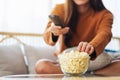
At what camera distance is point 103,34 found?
1435 millimetres

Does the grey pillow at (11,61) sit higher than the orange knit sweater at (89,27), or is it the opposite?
the orange knit sweater at (89,27)

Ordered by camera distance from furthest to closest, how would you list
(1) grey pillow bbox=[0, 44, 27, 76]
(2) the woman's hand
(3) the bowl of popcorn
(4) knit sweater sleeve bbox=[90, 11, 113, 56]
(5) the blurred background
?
(5) the blurred background
(1) grey pillow bbox=[0, 44, 27, 76]
(4) knit sweater sleeve bbox=[90, 11, 113, 56]
(2) the woman's hand
(3) the bowl of popcorn

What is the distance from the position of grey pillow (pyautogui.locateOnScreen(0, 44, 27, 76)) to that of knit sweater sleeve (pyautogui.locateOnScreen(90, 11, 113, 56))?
787 mm

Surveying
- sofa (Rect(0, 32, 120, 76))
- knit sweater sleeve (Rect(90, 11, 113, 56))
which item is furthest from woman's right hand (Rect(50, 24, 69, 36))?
sofa (Rect(0, 32, 120, 76))

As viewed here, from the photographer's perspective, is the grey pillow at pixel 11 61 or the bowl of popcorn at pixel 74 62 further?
the grey pillow at pixel 11 61

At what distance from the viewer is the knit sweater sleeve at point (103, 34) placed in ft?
4.40

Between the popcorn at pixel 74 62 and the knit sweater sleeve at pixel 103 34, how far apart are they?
23 cm

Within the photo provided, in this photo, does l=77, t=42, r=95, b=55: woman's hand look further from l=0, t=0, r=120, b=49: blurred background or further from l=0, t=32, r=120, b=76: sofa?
l=0, t=0, r=120, b=49: blurred background

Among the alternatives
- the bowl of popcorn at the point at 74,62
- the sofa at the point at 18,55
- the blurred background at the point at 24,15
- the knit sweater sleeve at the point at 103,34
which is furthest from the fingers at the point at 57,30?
the blurred background at the point at 24,15

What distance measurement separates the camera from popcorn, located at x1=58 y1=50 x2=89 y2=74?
1080 mm

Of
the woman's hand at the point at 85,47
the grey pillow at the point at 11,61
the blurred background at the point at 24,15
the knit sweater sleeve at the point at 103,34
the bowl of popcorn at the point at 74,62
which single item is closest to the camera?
the bowl of popcorn at the point at 74,62

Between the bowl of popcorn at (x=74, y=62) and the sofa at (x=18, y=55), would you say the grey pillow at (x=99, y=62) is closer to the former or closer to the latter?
the bowl of popcorn at (x=74, y=62)

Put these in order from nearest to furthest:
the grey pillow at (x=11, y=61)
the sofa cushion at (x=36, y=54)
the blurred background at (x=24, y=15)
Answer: the grey pillow at (x=11, y=61), the sofa cushion at (x=36, y=54), the blurred background at (x=24, y=15)

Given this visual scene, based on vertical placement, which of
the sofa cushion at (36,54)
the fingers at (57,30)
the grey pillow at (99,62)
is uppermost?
the fingers at (57,30)
